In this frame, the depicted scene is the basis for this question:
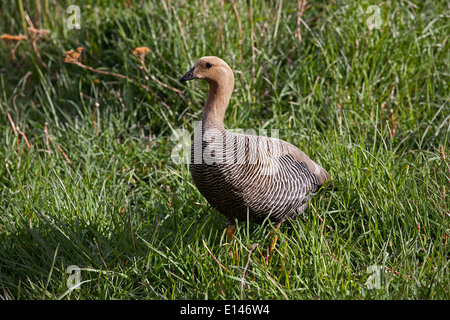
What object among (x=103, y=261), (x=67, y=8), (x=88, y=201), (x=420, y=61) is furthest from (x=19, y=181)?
(x=420, y=61)

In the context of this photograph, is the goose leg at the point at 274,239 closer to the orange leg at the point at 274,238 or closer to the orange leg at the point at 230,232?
the orange leg at the point at 274,238

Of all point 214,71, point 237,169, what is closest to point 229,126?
point 214,71

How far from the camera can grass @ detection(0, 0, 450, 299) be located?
2838mm

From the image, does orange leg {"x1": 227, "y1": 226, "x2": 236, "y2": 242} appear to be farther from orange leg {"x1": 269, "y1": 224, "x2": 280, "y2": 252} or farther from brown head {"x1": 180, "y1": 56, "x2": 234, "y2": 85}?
brown head {"x1": 180, "y1": 56, "x2": 234, "y2": 85}

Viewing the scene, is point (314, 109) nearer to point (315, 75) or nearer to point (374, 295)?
point (315, 75)

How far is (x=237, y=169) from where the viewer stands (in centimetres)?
296

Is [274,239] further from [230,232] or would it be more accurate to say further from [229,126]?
[229,126]

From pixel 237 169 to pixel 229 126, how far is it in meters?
1.41

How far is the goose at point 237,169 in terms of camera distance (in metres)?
2.95

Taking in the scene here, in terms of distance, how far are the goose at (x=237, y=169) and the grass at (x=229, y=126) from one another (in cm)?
17

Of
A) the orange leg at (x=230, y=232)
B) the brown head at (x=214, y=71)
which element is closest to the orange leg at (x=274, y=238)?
the orange leg at (x=230, y=232)

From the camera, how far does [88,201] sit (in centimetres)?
343

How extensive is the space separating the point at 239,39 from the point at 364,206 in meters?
1.95

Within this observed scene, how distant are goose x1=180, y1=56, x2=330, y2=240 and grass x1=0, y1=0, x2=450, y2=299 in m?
0.17
